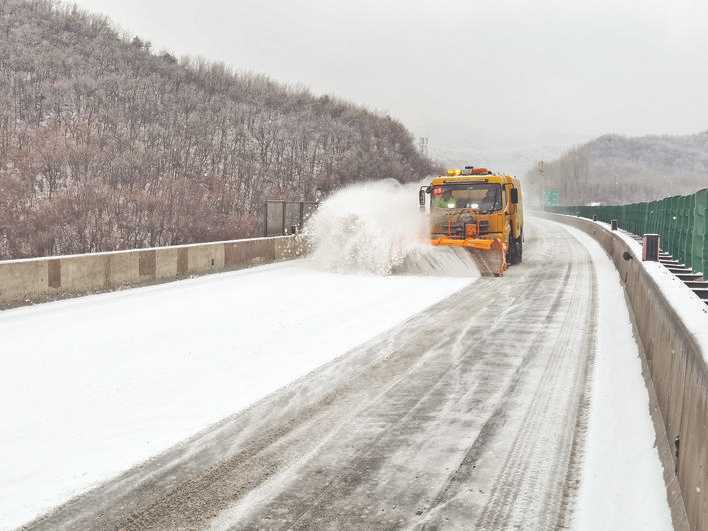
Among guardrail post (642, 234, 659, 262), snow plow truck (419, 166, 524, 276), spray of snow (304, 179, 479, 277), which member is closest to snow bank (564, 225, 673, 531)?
guardrail post (642, 234, 659, 262)

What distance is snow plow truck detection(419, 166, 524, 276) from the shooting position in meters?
17.1

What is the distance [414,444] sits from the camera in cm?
504

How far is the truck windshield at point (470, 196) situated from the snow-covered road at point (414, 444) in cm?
843

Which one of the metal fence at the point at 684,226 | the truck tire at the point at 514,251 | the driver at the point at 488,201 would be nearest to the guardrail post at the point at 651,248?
the metal fence at the point at 684,226

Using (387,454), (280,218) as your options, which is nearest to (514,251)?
(280,218)

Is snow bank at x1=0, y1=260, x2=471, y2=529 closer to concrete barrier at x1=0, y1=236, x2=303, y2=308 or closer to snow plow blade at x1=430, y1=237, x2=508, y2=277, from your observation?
concrete barrier at x1=0, y1=236, x2=303, y2=308

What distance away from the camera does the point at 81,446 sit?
5.04 metres

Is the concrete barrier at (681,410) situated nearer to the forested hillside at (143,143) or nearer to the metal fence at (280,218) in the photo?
the metal fence at (280,218)

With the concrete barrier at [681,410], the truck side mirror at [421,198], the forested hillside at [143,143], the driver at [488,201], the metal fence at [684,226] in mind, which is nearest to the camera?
the concrete barrier at [681,410]

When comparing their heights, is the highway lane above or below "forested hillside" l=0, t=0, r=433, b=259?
below

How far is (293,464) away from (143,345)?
4568 mm

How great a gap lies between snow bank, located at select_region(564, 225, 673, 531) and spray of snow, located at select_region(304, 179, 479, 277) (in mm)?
8897

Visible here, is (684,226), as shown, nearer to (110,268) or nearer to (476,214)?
→ (476,214)

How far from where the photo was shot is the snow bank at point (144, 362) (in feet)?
15.8
